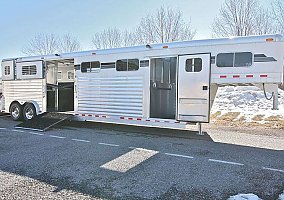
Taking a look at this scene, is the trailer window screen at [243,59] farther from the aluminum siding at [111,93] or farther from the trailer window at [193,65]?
the aluminum siding at [111,93]

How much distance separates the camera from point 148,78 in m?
8.17

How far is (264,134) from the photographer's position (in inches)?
333

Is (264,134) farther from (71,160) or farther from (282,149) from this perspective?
(71,160)

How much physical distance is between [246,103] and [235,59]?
8.33 m

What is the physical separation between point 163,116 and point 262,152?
3.30 metres

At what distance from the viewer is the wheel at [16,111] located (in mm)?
10953

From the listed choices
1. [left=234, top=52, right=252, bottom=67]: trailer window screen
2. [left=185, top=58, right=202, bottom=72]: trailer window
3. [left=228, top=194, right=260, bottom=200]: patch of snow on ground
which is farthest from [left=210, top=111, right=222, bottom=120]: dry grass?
[left=228, top=194, right=260, bottom=200]: patch of snow on ground

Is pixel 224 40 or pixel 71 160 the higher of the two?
pixel 224 40

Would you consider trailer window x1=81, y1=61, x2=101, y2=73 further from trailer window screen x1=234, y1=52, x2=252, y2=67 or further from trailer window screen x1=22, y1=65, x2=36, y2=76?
trailer window screen x1=234, y1=52, x2=252, y2=67

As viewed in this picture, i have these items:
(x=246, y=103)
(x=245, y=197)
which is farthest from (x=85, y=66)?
(x=246, y=103)

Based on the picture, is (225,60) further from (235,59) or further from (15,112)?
(15,112)

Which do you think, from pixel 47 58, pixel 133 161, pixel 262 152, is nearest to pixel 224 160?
pixel 262 152

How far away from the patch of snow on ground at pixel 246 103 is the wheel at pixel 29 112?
8.29 m

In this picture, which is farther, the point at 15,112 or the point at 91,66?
the point at 15,112
